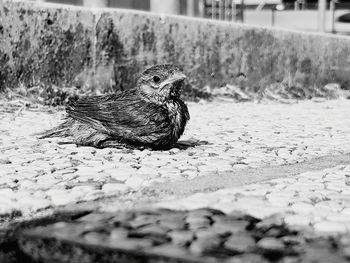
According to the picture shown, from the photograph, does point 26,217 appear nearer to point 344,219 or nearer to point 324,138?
point 344,219

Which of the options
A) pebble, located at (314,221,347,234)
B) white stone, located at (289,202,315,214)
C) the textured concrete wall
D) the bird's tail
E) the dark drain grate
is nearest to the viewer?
the dark drain grate

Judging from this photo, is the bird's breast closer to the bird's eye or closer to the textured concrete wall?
the bird's eye

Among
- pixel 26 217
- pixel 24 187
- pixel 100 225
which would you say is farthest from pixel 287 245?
pixel 24 187

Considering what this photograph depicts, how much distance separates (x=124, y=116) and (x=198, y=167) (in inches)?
23.4

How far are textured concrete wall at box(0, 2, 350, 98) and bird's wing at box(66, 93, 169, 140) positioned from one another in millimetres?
1955

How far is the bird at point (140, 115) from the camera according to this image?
10.6 ft

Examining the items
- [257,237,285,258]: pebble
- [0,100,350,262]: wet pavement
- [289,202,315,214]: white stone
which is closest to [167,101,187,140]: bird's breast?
[0,100,350,262]: wet pavement

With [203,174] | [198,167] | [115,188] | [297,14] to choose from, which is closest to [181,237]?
[115,188]

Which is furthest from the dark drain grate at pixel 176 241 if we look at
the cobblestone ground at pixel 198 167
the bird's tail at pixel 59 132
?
the bird's tail at pixel 59 132

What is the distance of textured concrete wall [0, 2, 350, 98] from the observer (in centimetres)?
516

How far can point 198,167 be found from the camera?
9.18 feet

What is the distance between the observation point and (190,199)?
6.74ft

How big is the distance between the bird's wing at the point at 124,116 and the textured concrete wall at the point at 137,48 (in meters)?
1.96

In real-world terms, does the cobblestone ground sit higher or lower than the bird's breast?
lower
